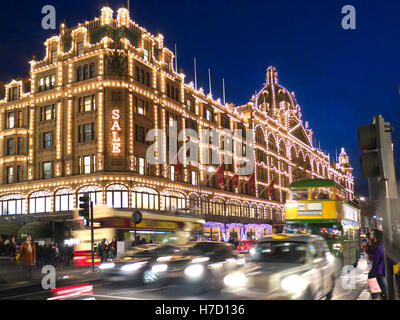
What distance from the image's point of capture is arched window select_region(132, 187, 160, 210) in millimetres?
45938

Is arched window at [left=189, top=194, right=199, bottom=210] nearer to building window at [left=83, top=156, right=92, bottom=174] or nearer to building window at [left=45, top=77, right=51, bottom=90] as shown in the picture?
building window at [left=83, top=156, right=92, bottom=174]

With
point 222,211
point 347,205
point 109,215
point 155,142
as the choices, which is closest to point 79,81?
point 155,142

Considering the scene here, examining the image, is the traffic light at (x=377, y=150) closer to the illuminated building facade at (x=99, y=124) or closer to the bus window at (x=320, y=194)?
the bus window at (x=320, y=194)

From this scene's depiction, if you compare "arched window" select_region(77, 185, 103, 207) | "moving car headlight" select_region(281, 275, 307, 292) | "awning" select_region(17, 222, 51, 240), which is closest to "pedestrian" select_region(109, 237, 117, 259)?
"arched window" select_region(77, 185, 103, 207)

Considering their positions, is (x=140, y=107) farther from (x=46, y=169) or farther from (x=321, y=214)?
(x=321, y=214)

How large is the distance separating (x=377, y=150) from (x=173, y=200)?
4568cm

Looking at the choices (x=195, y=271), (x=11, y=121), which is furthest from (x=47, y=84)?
(x=195, y=271)

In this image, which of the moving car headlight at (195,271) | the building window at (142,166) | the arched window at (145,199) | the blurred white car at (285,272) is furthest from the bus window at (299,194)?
the building window at (142,166)

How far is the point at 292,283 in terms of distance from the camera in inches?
409

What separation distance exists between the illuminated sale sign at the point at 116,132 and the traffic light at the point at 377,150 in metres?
38.9

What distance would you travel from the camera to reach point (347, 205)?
90.3 feet

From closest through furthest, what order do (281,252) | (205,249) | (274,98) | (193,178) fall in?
1. (281,252)
2. (205,249)
3. (193,178)
4. (274,98)

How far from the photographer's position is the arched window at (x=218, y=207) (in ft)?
199
